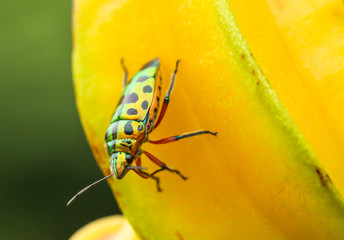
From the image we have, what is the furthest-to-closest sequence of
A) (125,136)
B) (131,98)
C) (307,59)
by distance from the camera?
(125,136), (131,98), (307,59)

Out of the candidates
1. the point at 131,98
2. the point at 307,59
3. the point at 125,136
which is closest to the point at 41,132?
the point at 125,136

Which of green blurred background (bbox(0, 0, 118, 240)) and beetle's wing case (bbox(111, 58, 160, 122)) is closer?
beetle's wing case (bbox(111, 58, 160, 122))

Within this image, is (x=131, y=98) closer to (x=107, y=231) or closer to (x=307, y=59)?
(x=107, y=231)

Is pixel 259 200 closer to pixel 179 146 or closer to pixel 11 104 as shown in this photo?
pixel 179 146

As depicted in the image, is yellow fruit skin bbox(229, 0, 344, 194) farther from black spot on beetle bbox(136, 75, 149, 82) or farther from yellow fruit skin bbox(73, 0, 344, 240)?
black spot on beetle bbox(136, 75, 149, 82)

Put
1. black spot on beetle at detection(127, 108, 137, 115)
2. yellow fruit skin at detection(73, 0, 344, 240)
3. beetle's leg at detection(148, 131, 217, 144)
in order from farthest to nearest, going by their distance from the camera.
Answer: black spot on beetle at detection(127, 108, 137, 115)
beetle's leg at detection(148, 131, 217, 144)
yellow fruit skin at detection(73, 0, 344, 240)

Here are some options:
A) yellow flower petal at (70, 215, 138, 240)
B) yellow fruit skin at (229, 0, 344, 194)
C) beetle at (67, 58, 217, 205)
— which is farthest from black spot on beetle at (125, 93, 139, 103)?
yellow fruit skin at (229, 0, 344, 194)

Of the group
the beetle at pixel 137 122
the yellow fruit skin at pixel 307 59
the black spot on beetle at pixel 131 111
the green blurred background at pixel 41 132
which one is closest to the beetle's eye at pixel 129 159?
the beetle at pixel 137 122
